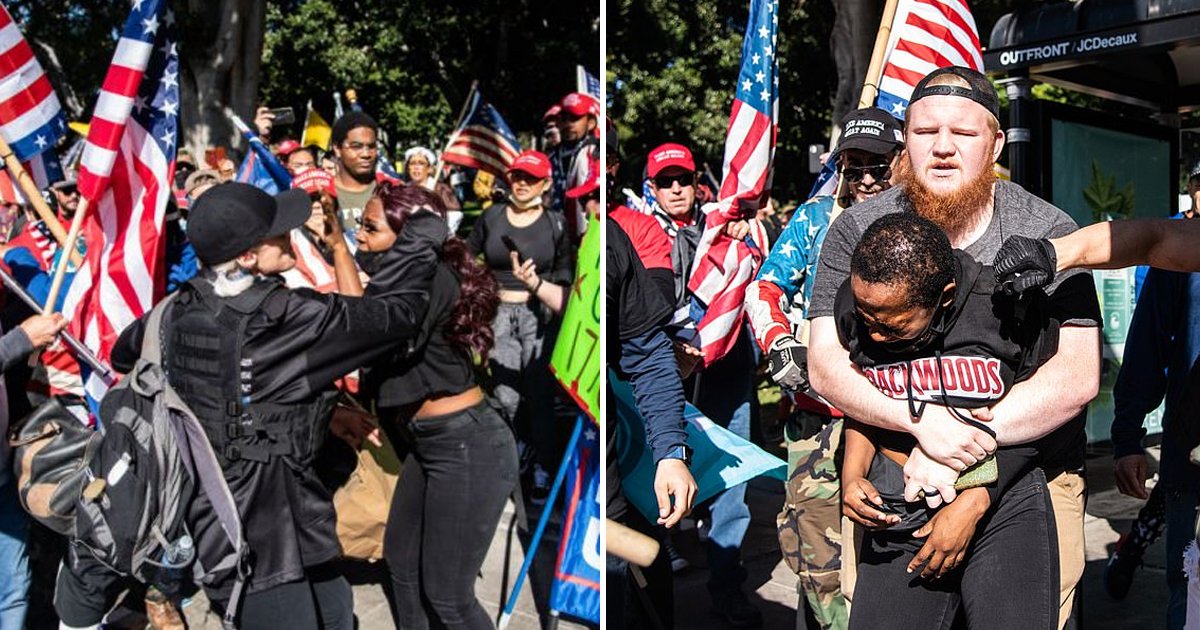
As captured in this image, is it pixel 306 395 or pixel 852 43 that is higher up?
pixel 852 43

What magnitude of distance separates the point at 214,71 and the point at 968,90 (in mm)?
11514

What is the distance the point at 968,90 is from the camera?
2570 millimetres

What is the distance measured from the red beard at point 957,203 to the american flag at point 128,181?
359 centimetres

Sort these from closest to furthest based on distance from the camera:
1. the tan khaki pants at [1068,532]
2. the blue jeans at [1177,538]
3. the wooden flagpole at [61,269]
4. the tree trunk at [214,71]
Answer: the tan khaki pants at [1068,532], the blue jeans at [1177,538], the wooden flagpole at [61,269], the tree trunk at [214,71]

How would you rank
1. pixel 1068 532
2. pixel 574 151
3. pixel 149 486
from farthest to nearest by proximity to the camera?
pixel 574 151 < pixel 149 486 < pixel 1068 532

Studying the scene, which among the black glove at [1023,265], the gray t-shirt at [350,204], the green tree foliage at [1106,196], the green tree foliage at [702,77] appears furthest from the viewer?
the green tree foliage at [702,77]

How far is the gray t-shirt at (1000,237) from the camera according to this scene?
2.48m

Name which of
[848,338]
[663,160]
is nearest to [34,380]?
[663,160]

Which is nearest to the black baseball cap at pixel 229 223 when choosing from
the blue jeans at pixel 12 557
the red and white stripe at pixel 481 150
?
the blue jeans at pixel 12 557

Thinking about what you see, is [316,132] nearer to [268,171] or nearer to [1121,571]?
[268,171]

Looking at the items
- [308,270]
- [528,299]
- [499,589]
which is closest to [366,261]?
[308,270]

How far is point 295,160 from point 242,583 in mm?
4974

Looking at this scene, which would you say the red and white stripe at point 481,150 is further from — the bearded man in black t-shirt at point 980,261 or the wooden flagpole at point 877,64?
the bearded man in black t-shirt at point 980,261

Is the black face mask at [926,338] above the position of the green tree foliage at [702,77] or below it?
below
